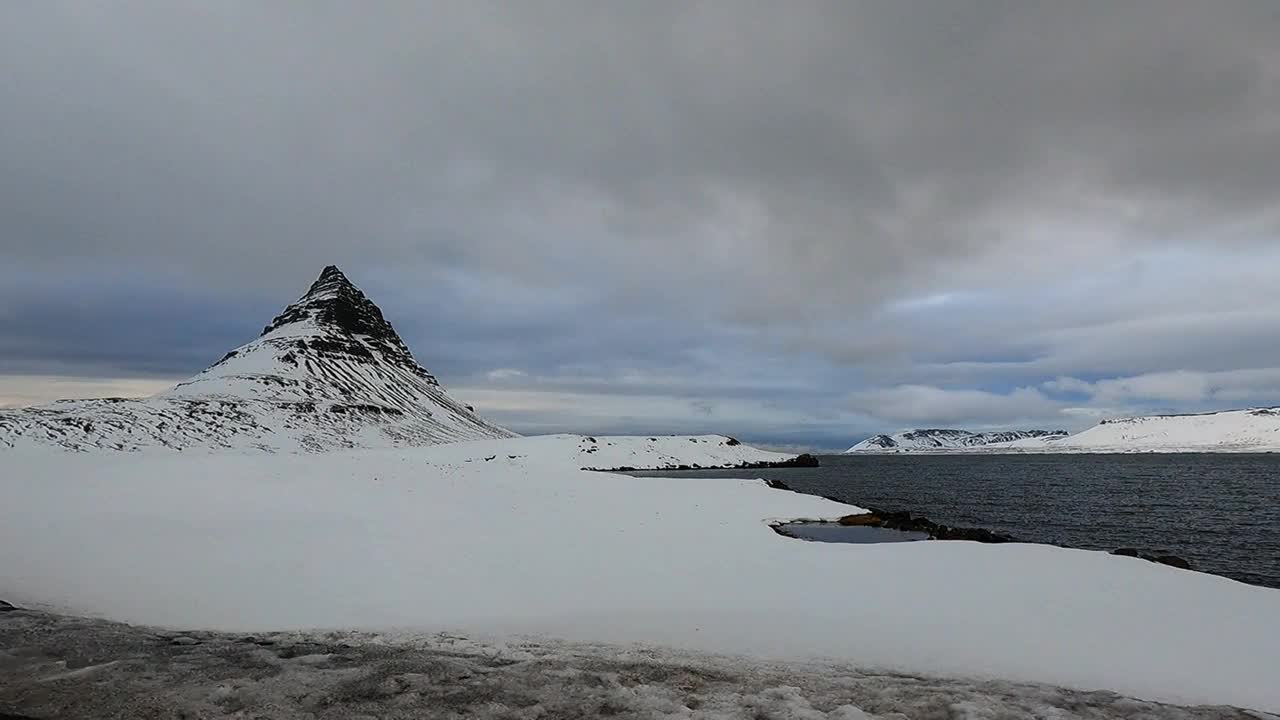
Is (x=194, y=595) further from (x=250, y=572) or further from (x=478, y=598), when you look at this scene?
(x=478, y=598)

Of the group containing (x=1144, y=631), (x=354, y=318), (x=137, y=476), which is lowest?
(x=1144, y=631)

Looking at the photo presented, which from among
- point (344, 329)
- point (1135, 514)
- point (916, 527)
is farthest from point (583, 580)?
point (344, 329)

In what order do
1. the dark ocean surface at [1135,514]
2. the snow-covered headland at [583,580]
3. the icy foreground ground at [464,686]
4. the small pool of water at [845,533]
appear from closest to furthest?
the icy foreground ground at [464,686]
the snow-covered headland at [583,580]
the small pool of water at [845,533]
the dark ocean surface at [1135,514]

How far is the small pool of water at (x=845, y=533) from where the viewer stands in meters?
25.3

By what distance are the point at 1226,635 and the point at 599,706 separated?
10.5 metres

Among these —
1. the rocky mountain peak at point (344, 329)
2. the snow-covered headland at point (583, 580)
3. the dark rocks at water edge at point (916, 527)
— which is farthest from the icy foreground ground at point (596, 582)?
the rocky mountain peak at point (344, 329)

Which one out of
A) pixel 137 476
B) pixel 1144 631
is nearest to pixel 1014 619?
pixel 1144 631

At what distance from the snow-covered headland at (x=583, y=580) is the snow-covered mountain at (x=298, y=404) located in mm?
48068

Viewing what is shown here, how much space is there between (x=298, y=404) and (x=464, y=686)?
11818cm

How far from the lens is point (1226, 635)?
10.5 m

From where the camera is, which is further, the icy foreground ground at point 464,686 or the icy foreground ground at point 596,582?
the icy foreground ground at point 596,582

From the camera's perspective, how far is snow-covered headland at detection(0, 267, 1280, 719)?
10.0 meters

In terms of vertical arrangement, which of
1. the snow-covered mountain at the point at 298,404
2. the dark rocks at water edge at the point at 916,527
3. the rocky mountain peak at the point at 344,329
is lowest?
the dark rocks at water edge at the point at 916,527

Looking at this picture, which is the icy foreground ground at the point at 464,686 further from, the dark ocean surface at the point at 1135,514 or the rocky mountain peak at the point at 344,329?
the rocky mountain peak at the point at 344,329
